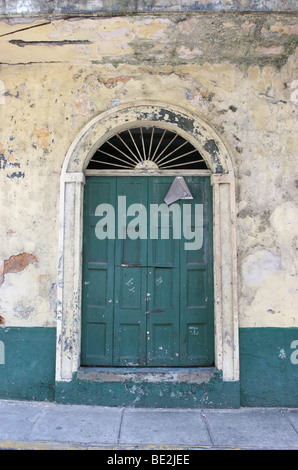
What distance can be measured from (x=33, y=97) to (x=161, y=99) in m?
1.56

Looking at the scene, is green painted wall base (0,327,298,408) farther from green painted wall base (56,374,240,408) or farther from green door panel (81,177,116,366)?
green door panel (81,177,116,366)

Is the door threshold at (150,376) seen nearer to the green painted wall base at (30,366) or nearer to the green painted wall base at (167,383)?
the green painted wall base at (167,383)

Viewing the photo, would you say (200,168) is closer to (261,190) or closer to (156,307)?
(261,190)

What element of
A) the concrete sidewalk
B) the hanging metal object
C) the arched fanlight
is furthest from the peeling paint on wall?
the hanging metal object

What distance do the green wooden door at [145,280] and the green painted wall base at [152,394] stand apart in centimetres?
28

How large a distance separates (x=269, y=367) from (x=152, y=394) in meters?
1.37

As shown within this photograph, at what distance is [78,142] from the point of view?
14.4 feet

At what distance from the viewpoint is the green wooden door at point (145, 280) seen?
437 cm

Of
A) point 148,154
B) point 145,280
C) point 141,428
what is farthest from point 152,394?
point 148,154

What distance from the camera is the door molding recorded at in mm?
4164

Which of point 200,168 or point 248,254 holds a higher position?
point 200,168
